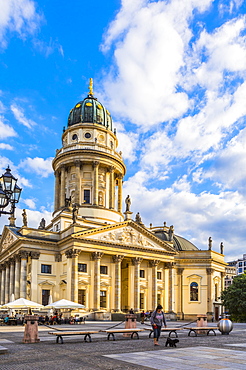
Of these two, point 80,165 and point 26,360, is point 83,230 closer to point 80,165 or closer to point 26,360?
point 80,165

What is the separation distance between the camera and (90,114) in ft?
250

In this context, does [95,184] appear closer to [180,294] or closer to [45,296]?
[45,296]

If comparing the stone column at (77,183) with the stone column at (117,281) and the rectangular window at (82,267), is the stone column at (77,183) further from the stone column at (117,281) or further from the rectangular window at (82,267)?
the rectangular window at (82,267)

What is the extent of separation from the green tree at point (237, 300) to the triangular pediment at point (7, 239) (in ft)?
104

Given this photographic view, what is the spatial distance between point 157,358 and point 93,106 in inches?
2588

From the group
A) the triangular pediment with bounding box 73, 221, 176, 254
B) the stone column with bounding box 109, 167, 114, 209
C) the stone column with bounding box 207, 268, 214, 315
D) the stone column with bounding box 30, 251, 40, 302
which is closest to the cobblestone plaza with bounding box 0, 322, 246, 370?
the triangular pediment with bounding box 73, 221, 176, 254

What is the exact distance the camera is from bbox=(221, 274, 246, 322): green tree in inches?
2238

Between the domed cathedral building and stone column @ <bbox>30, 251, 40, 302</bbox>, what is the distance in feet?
0.44

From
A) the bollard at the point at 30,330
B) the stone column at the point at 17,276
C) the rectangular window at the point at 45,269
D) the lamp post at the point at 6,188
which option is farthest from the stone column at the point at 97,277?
the lamp post at the point at 6,188

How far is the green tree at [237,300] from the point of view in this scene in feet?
186

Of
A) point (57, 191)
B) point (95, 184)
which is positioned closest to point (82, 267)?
point (95, 184)

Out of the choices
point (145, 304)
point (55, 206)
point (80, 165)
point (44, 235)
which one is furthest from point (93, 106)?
point (145, 304)

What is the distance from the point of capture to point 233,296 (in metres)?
58.3

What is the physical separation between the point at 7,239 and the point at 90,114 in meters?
26.5
